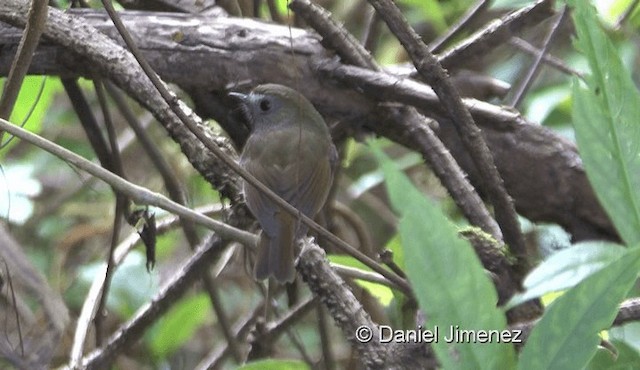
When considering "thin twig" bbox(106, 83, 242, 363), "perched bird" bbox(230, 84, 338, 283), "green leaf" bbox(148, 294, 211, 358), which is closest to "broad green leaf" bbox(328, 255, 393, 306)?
"perched bird" bbox(230, 84, 338, 283)

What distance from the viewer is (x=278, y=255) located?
6.11 ft

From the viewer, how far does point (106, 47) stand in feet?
5.56

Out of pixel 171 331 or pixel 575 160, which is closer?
pixel 575 160

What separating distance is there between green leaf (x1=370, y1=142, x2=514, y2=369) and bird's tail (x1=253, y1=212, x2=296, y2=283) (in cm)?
111

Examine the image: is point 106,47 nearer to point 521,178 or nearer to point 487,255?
point 487,255

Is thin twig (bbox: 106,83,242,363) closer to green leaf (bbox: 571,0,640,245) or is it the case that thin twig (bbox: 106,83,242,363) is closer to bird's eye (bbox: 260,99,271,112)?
bird's eye (bbox: 260,99,271,112)

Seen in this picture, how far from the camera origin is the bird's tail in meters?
1.85

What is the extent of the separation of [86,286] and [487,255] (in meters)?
1.96

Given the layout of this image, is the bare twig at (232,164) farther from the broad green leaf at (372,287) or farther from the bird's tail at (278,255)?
the bird's tail at (278,255)

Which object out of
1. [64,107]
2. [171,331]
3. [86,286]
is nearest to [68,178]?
[64,107]

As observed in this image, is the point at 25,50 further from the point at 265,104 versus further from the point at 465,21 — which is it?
the point at 465,21

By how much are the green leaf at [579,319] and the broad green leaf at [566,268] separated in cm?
2

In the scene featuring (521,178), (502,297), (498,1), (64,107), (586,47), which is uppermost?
(586,47)

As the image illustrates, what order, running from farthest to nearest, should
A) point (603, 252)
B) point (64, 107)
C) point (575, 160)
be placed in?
point (64, 107) < point (575, 160) < point (603, 252)
